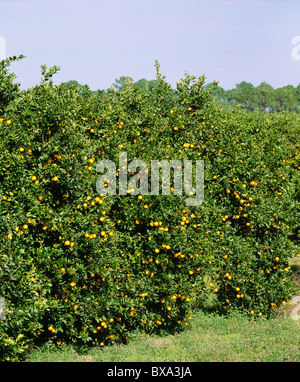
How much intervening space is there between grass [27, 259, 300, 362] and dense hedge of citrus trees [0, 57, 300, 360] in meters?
0.30

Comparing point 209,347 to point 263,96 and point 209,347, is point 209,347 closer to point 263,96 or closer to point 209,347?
point 209,347

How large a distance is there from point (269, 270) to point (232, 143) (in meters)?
2.92

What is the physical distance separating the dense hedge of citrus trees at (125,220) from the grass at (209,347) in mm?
302

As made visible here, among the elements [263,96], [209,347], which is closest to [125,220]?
[209,347]

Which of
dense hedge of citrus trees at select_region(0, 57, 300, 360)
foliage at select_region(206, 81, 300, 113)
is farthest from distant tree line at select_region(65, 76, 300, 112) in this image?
dense hedge of citrus trees at select_region(0, 57, 300, 360)

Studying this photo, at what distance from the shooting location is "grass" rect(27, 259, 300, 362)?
25.2ft

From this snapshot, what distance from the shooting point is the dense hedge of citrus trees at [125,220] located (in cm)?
735

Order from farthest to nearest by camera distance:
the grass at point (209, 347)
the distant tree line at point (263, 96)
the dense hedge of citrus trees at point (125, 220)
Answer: the distant tree line at point (263, 96)
the grass at point (209, 347)
the dense hedge of citrus trees at point (125, 220)

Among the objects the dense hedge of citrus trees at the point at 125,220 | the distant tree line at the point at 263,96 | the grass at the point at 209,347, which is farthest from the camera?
the distant tree line at the point at 263,96

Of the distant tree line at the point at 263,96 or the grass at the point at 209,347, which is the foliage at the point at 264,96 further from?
the grass at the point at 209,347

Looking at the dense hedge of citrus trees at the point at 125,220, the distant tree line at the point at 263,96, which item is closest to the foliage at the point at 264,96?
the distant tree line at the point at 263,96

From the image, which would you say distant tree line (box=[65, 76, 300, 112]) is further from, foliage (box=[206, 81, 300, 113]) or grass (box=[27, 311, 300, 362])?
grass (box=[27, 311, 300, 362])

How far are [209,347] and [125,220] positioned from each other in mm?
2764
